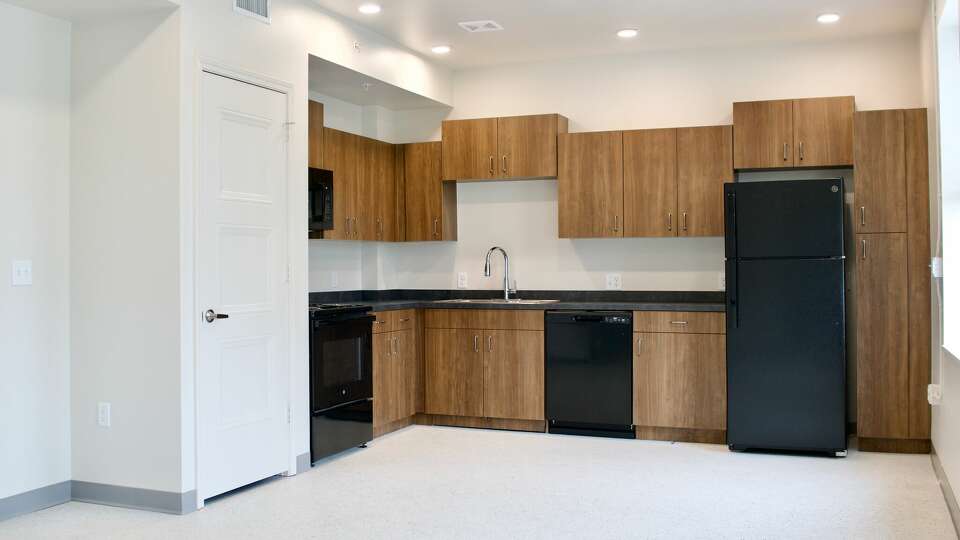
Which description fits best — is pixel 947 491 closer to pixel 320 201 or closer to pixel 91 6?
pixel 320 201

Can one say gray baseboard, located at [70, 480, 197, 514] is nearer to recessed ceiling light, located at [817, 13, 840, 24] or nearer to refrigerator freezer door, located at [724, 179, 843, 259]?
refrigerator freezer door, located at [724, 179, 843, 259]

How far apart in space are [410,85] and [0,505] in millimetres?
3603

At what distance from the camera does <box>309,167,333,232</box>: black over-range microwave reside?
220 inches

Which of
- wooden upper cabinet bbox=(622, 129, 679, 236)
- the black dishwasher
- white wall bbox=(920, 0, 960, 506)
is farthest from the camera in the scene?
wooden upper cabinet bbox=(622, 129, 679, 236)

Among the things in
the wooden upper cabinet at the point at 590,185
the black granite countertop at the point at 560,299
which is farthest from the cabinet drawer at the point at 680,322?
the wooden upper cabinet at the point at 590,185

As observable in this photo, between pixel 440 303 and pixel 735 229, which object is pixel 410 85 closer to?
pixel 440 303

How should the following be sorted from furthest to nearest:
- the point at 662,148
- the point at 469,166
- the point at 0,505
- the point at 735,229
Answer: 1. the point at 469,166
2. the point at 662,148
3. the point at 735,229
4. the point at 0,505

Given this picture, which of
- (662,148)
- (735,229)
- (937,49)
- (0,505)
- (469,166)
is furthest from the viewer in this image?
(469,166)

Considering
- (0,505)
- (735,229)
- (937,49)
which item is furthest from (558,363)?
(0,505)

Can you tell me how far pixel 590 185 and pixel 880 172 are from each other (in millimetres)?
1827

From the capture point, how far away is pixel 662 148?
19.6ft

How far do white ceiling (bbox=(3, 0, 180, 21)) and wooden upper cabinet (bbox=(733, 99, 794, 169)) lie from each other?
139 inches

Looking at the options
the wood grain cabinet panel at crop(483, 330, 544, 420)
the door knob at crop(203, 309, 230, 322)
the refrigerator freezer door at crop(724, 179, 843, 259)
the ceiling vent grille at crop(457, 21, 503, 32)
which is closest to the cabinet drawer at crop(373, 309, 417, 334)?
the wood grain cabinet panel at crop(483, 330, 544, 420)

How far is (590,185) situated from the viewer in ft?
20.2
